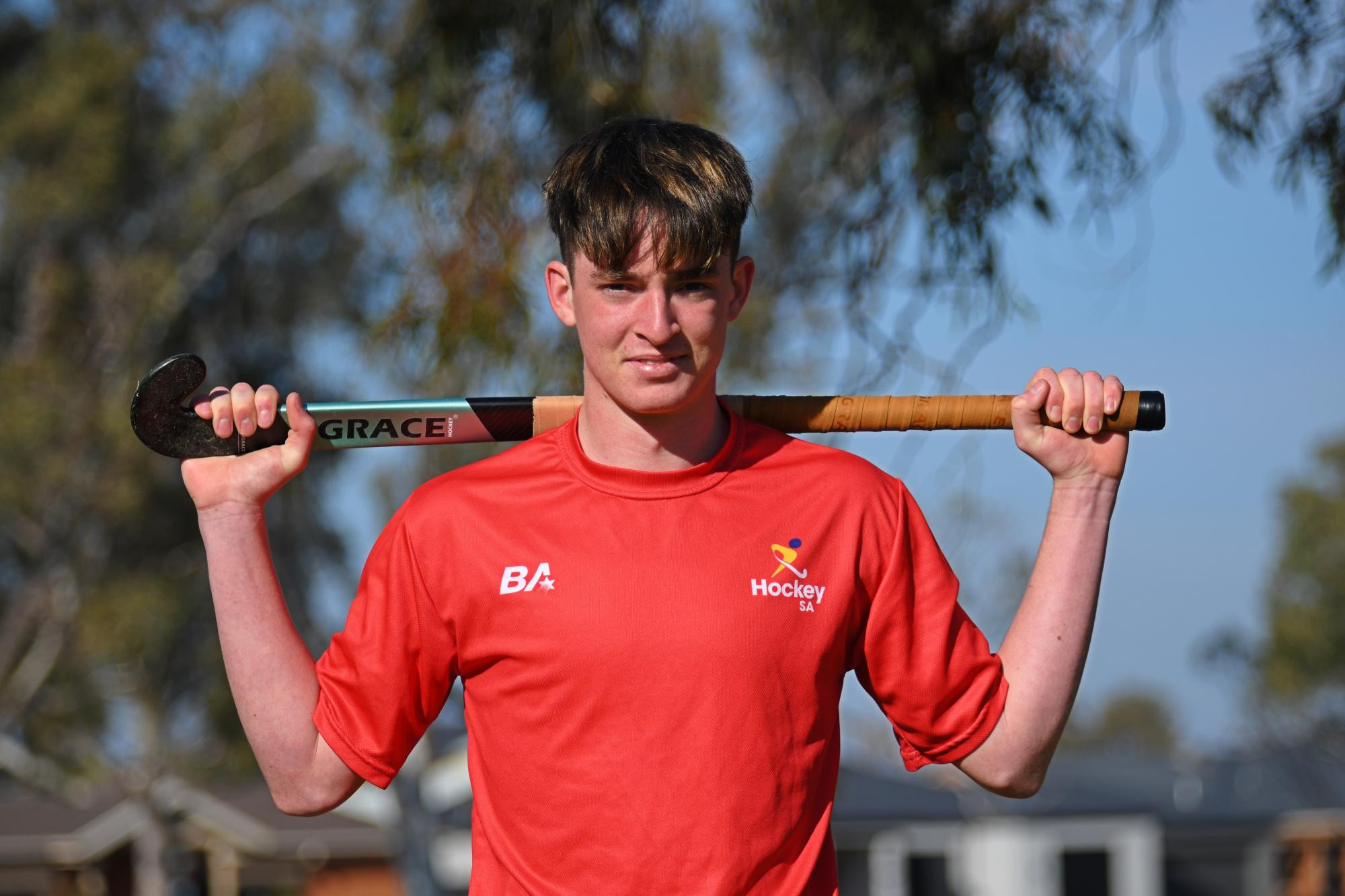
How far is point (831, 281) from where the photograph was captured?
994 cm

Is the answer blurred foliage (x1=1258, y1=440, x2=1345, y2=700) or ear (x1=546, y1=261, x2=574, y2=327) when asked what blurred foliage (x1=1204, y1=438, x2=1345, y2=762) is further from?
ear (x1=546, y1=261, x2=574, y2=327)

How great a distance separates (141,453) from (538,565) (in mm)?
17276

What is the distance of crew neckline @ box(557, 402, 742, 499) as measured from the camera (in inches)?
95.0

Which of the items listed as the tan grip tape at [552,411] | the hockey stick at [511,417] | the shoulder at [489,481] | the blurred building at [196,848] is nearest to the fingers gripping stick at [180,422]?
the hockey stick at [511,417]

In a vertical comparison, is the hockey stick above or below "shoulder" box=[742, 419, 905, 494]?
above

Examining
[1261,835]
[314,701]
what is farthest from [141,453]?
[1261,835]

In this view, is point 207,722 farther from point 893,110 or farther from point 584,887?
point 584,887

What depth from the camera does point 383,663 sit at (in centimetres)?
241

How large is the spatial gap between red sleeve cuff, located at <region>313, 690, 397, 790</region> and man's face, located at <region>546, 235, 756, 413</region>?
26.9 inches

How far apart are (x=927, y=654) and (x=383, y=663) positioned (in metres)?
0.86

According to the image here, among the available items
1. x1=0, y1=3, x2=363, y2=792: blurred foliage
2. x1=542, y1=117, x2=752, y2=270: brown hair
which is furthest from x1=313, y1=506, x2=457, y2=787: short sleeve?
x1=0, y1=3, x2=363, y2=792: blurred foliage

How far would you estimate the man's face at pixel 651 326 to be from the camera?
7.66ft

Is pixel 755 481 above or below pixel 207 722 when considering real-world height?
above

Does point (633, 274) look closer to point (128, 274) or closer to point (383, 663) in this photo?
point (383, 663)
